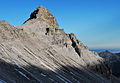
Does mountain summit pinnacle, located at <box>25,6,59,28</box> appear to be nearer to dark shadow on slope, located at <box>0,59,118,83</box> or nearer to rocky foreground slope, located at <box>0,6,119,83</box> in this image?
rocky foreground slope, located at <box>0,6,119,83</box>

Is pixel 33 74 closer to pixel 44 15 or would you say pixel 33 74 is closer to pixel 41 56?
pixel 41 56

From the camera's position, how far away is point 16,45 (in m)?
27.6

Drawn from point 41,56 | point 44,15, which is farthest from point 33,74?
point 44,15

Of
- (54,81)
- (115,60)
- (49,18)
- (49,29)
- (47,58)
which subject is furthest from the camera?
(115,60)

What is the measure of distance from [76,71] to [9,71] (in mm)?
17075

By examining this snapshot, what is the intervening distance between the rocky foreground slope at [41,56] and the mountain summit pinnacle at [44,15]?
41 centimetres

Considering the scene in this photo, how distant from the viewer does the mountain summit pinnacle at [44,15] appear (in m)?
45.7

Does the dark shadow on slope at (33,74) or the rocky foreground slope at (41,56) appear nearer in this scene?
the dark shadow on slope at (33,74)

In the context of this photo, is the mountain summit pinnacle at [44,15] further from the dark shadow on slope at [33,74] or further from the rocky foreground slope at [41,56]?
the dark shadow on slope at [33,74]

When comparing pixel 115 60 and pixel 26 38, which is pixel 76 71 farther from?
pixel 115 60

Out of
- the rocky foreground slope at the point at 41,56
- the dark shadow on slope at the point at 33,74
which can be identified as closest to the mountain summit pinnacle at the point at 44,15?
the rocky foreground slope at the point at 41,56

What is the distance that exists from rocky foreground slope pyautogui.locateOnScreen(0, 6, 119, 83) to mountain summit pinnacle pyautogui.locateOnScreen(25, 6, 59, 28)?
1.36ft

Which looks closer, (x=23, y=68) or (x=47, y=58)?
(x=23, y=68)

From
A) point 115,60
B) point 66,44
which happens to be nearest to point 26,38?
point 66,44
